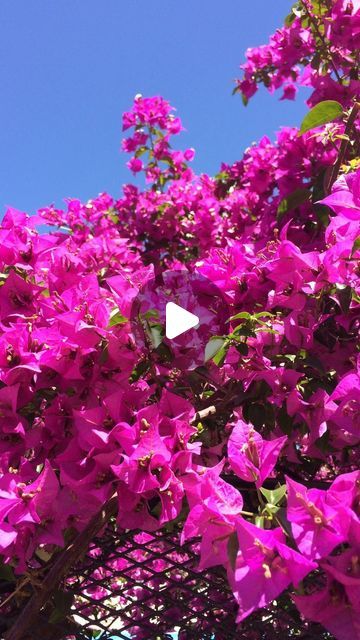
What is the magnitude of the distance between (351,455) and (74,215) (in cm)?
199

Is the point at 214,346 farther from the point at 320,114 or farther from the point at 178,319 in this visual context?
the point at 320,114

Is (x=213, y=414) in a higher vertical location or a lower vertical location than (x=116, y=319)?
lower

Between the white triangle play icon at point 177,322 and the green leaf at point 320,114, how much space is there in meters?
0.51

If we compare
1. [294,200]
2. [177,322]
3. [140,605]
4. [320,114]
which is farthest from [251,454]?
[294,200]

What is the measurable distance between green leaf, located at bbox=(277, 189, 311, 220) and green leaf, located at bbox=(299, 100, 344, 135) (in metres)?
0.31

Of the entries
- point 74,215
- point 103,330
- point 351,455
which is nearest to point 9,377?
point 103,330

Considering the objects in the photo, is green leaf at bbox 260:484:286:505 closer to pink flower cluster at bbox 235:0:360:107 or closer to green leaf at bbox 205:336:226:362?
green leaf at bbox 205:336:226:362

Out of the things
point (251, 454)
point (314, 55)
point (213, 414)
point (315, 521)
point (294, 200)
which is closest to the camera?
point (315, 521)

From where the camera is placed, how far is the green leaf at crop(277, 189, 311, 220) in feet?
4.58

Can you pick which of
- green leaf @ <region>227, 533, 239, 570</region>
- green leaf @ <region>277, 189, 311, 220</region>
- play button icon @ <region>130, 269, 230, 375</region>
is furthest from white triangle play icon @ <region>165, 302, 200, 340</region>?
green leaf @ <region>277, 189, 311, 220</region>

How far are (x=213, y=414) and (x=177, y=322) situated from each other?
8.9 inches

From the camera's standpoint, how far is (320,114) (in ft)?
3.55

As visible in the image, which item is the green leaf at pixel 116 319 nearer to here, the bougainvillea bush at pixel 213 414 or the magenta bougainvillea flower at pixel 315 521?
the bougainvillea bush at pixel 213 414

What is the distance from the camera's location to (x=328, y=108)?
3.56 feet
